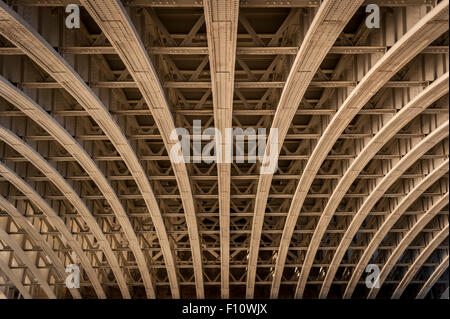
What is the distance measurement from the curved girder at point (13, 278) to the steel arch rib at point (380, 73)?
19508 mm

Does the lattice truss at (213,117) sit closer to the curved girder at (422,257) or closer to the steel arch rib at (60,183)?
the steel arch rib at (60,183)

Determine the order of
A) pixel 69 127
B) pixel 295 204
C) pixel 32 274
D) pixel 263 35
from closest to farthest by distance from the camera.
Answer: pixel 263 35, pixel 69 127, pixel 295 204, pixel 32 274

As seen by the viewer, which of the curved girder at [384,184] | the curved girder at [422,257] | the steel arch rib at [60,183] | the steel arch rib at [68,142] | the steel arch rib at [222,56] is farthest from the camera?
the curved girder at [422,257]

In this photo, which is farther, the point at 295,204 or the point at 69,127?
the point at 295,204

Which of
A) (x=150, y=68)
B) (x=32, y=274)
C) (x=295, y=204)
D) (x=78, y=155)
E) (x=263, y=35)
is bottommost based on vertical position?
(x=32, y=274)

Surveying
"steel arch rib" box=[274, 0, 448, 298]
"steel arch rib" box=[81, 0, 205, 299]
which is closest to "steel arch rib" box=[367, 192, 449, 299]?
"steel arch rib" box=[274, 0, 448, 298]

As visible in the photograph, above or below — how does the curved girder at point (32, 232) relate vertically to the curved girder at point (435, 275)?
above

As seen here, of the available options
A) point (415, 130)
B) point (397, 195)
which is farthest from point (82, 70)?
point (397, 195)

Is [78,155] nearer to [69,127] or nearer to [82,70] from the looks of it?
[69,127]

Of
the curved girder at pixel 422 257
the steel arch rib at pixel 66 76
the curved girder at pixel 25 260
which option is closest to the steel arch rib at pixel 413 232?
the curved girder at pixel 422 257

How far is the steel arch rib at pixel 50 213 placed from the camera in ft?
70.3

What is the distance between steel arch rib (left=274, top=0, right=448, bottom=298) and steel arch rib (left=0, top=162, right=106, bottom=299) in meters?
12.9
